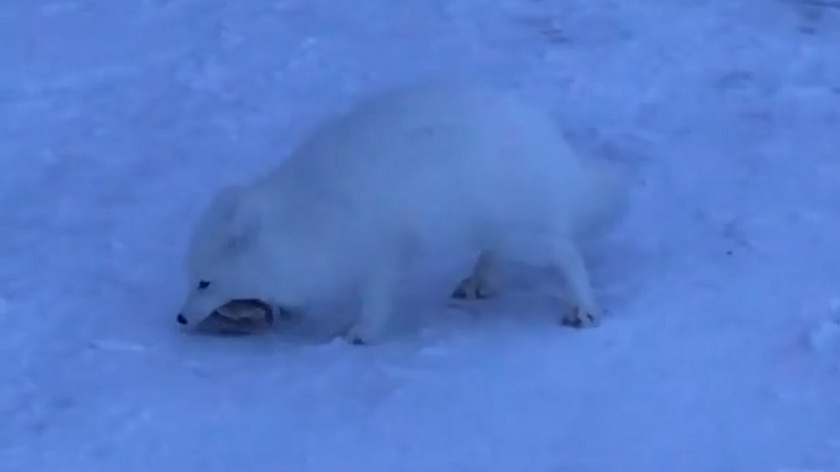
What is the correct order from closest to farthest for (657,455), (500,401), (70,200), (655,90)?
1. (657,455)
2. (500,401)
3. (70,200)
4. (655,90)

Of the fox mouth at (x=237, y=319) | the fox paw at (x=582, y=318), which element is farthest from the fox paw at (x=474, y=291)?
the fox mouth at (x=237, y=319)

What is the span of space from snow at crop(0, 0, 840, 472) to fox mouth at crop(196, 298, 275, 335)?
0.16 feet

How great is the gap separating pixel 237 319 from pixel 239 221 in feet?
0.91

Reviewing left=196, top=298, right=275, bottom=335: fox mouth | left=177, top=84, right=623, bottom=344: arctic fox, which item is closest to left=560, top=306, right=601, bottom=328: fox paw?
left=177, top=84, right=623, bottom=344: arctic fox

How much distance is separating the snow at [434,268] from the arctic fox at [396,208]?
0.43 ft

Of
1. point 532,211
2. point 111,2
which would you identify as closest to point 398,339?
point 532,211

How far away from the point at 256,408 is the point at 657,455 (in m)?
0.82

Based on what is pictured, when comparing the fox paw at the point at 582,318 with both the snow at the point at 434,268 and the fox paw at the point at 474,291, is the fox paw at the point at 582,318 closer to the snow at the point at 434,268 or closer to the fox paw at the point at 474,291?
the snow at the point at 434,268

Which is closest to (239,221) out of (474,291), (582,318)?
(474,291)

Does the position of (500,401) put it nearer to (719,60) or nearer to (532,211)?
(532,211)

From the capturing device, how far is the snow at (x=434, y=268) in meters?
3.36

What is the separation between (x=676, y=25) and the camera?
5469 millimetres

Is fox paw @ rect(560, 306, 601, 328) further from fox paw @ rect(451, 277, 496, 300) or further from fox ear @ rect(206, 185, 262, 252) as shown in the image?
fox ear @ rect(206, 185, 262, 252)

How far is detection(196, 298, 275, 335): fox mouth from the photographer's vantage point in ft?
13.0
